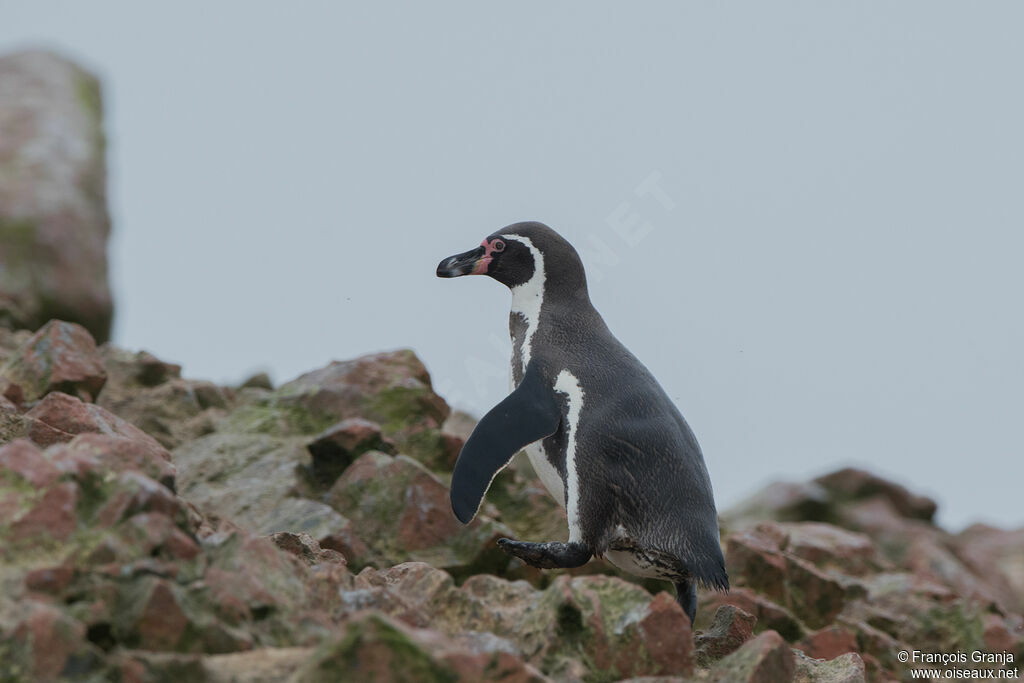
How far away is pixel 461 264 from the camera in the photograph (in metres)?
5.57

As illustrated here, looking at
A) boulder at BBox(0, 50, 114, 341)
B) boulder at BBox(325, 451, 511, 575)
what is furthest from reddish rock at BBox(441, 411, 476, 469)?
boulder at BBox(0, 50, 114, 341)

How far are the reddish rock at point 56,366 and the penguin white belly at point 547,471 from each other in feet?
7.25

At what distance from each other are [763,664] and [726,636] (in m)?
0.85

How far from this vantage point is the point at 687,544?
432 centimetres

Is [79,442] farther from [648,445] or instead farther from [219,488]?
[219,488]

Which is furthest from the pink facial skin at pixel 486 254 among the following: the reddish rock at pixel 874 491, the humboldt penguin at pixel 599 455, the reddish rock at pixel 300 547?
the reddish rock at pixel 874 491

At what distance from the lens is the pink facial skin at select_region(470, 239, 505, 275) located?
18.0ft

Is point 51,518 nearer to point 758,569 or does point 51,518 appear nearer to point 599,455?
point 599,455

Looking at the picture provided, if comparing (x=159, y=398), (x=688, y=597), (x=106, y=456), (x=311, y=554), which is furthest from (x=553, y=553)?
(x=159, y=398)

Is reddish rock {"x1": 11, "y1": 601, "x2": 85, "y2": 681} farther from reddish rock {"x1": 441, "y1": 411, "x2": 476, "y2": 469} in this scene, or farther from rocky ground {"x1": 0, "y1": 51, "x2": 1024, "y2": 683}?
reddish rock {"x1": 441, "y1": 411, "x2": 476, "y2": 469}

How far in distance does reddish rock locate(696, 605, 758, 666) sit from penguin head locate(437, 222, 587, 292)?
1.77 meters

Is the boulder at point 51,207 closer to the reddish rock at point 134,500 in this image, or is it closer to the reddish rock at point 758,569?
the reddish rock at point 758,569

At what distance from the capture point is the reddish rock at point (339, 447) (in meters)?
5.91

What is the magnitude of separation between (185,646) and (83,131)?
10.9 m
